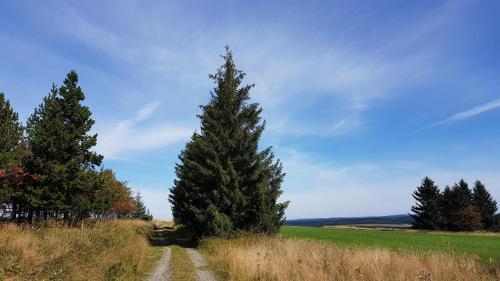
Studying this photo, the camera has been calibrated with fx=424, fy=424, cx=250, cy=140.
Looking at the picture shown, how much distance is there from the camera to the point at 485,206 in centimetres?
8412

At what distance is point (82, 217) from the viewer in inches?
1462

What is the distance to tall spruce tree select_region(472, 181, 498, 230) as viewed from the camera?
83.1m

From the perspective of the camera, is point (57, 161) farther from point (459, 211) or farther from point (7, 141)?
point (459, 211)

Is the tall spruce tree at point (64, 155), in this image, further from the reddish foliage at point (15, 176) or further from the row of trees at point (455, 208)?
the row of trees at point (455, 208)

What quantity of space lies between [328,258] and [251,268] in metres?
2.71

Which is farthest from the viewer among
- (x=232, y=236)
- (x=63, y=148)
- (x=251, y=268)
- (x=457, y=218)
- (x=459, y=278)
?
(x=457, y=218)

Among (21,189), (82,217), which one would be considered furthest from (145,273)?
(82,217)

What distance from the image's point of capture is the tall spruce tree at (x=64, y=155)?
30.0 meters

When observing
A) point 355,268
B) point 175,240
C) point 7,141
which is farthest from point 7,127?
point 355,268

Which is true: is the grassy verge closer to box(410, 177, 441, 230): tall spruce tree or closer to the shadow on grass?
the shadow on grass

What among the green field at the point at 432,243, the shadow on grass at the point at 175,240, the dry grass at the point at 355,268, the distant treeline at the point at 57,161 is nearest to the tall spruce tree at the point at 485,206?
the green field at the point at 432,243

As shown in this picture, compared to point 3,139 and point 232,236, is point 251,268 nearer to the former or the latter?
point 232,236

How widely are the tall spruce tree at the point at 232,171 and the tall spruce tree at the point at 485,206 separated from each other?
68082mm

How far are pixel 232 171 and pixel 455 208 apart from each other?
62.6m
